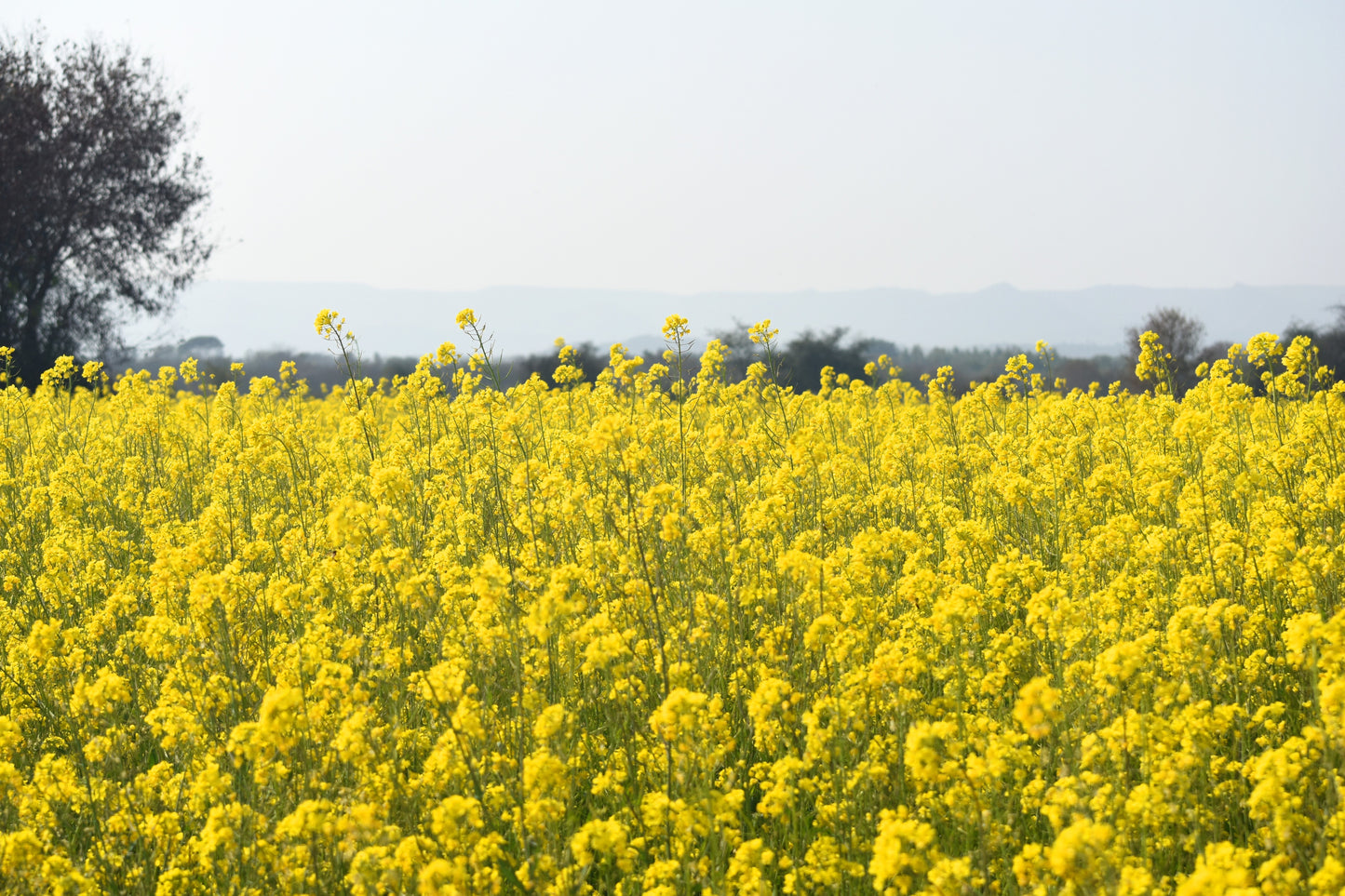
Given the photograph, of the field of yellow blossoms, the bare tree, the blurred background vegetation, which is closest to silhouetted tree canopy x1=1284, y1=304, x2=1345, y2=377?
the blurred background vegetation

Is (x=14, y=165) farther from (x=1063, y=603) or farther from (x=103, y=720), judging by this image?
(x=1063, y=603)

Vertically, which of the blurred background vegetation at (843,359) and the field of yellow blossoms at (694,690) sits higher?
the blurred background vegetation at (843,359)

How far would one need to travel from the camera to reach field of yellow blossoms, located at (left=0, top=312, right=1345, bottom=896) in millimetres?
2826

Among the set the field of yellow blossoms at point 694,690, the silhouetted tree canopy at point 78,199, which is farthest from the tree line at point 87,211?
the field of yellow blossoms at point 694,690

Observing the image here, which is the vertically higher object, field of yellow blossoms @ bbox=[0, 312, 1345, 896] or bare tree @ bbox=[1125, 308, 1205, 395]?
bare tree @ bbox=[1125, 308, 1205, 395]

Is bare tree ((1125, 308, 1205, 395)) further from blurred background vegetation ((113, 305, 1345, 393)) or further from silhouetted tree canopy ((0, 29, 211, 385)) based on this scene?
silhouetted tree canopy ((0, 29, 211, 385))

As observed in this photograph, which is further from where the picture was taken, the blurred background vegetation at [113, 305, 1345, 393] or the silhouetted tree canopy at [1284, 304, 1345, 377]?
the blurred background vegetation at [113, 305, 1345, 393]

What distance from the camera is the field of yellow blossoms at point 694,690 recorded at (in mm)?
2826

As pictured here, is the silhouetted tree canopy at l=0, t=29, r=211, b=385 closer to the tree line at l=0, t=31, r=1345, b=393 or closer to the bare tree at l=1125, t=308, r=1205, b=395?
the tree line at l=0, t=31, r=1345, b=393

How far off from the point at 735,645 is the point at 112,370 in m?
25.1

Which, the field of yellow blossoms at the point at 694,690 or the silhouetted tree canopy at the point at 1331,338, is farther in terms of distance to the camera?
the silhouetted tree canopy at the point at 1331,338

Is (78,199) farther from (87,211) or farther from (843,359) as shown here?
(843,359)

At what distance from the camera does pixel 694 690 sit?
13.0ft

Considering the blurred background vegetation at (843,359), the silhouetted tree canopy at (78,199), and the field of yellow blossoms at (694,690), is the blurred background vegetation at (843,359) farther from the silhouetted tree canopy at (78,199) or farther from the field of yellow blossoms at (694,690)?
the field of yellow blossoms at (694,690)
